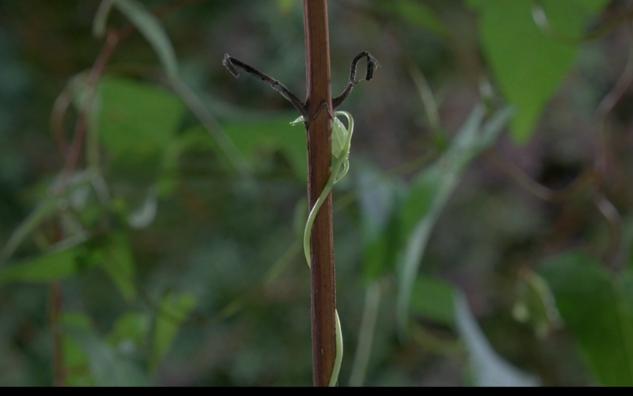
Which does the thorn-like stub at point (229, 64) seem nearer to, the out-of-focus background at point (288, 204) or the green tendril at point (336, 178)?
the green tendril at point (336, 178)

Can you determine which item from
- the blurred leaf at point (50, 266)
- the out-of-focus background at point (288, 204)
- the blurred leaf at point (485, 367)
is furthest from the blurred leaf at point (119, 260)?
the out-of-focus background at point (288, 204)

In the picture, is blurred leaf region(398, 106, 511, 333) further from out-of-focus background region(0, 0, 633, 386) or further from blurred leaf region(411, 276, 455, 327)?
out-of-focus background region(0, 0, 633, 386)

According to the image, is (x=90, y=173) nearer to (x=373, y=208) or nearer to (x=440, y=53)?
(x=373, y=208)

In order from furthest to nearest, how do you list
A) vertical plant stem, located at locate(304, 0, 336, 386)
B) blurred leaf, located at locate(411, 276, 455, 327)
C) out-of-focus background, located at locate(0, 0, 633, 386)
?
out-of-focus background, located at locate(0, 0, 633, 386) < blurred leaf, located at locate(411, 276, 455, 327) < vertical plant stem, located at locate(304, 0, 336, 386)

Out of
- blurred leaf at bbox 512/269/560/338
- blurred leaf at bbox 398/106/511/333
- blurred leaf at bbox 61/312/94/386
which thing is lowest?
blurred leaf at bbox 61/312/94/386

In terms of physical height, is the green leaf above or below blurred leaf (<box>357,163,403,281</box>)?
above

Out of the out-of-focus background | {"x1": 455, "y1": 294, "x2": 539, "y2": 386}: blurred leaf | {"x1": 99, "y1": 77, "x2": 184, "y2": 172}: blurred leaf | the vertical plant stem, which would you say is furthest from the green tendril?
the out-of-focus background
